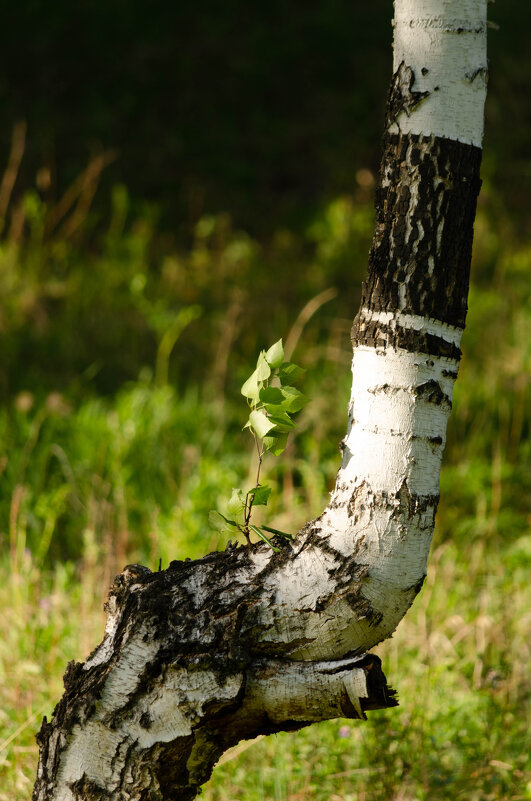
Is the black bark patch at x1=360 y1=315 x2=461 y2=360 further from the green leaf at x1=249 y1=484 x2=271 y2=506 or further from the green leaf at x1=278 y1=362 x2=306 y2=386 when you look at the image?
the green leaf at x1=249 y1=484 x2=271 y2=506

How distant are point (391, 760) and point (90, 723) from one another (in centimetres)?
97

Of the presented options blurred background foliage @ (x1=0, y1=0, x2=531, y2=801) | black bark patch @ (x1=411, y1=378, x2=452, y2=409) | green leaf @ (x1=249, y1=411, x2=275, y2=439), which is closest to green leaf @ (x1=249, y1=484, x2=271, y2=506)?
green leaf @ (x1=249, y1=411, x2=275, y2=439)

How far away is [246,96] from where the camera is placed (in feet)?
25.3

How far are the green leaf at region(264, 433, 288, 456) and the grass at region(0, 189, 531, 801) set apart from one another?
0.58 meters

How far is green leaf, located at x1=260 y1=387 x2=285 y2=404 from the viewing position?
1.38 metres

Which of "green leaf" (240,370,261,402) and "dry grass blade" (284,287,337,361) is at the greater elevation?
"dry grass blade" (284,287,337,361)

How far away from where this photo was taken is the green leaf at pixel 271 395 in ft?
4.51

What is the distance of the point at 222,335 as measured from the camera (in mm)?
4699

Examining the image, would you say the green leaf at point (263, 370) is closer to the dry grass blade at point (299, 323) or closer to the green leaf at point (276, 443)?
the green leaf at point (276, 443)

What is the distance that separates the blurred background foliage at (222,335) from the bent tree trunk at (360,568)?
24.0 inches

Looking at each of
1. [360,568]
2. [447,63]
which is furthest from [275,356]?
[447,63]

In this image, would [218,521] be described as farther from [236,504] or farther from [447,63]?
[447,63]

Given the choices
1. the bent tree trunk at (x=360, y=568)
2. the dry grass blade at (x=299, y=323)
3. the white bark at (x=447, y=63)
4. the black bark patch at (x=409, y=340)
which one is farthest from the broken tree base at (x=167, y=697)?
the dry grass blade at (x=299, y=323)

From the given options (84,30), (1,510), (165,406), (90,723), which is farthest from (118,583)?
(84,30)
